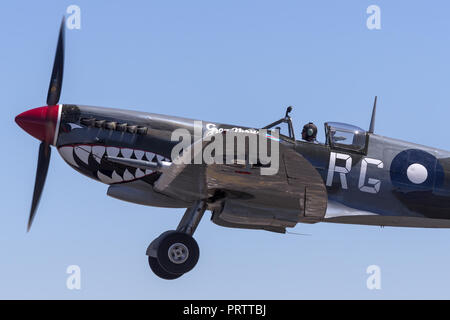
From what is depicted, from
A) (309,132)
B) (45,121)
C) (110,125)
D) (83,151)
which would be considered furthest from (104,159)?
(309,132)

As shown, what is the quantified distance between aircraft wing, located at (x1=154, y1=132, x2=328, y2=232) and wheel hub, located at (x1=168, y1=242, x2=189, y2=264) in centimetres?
84

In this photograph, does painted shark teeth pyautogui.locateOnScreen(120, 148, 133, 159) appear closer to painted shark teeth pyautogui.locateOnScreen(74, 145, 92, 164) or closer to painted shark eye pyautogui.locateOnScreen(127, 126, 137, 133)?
painted shark eye pyautogui.locateOnScreen(127, 126, 137, 133)

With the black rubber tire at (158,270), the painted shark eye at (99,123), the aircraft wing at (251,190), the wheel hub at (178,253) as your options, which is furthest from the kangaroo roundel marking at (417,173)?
the painted shark eye at (99,123)

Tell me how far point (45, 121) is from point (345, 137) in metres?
4.64

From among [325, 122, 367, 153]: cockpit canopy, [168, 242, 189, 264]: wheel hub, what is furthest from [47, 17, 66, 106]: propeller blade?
[325, 122, 367, 153]: cockpit canopy

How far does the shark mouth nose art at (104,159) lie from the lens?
10766 millimetres

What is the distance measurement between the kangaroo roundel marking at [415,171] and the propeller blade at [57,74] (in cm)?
551

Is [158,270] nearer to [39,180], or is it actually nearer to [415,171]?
[39,180]

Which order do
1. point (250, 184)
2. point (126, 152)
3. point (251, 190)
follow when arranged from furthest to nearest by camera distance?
point (126, 152) → point (251, 190) → point (250, 184)

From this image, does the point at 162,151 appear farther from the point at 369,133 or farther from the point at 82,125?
the point at 369,133

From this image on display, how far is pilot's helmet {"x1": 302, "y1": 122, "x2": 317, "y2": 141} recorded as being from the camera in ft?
35.9

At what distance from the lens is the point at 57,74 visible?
11836mm

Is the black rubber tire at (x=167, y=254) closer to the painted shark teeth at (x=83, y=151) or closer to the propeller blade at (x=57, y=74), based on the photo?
the painted shark teeth at (x=83, y=151)

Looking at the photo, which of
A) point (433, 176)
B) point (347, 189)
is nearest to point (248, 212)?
point (347, 189)
